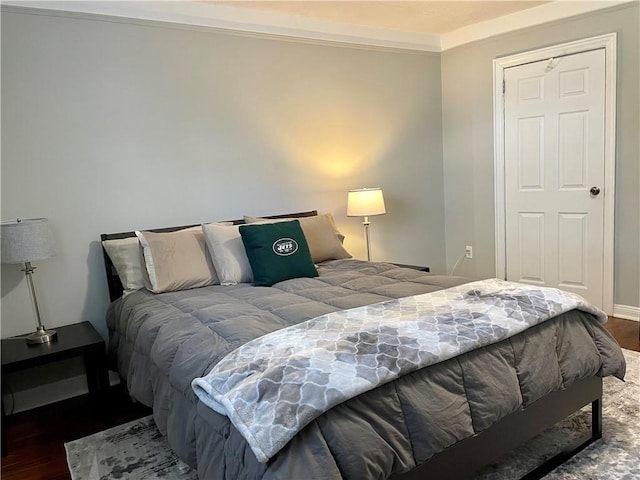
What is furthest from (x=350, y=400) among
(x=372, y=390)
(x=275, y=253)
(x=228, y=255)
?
(x=228, y=255)

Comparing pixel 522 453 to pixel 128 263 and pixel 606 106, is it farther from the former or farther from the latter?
pixel 606 106

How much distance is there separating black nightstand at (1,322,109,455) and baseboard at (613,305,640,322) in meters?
3.61

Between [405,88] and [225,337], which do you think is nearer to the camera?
[225,337]

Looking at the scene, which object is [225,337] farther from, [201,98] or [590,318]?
[201,98]

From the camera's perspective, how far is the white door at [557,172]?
3.87m

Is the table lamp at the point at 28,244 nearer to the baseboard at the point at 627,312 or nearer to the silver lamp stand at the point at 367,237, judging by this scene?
the silver lamp stand at the point at 367,237

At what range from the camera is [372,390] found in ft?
4.89

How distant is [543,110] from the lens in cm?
413

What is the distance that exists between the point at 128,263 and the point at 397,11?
2.73 meters

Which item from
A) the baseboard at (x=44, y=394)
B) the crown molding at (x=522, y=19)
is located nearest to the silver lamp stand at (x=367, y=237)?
the crown molding at (x=522, y=19)

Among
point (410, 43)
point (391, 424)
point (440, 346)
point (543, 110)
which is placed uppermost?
point (410, 43)

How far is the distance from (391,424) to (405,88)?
146 inches

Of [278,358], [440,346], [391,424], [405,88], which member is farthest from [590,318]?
[405,88]

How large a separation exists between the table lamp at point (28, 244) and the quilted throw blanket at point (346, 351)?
4.95 ft
